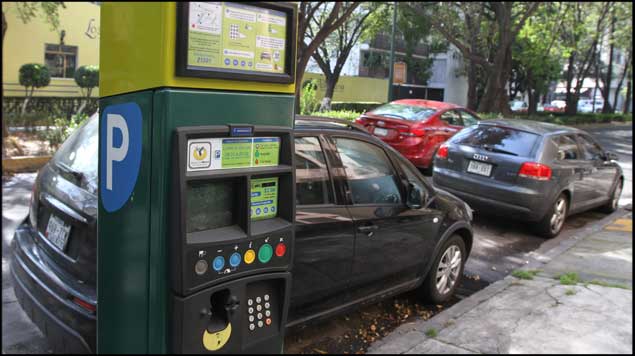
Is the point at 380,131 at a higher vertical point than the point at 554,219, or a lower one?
higher

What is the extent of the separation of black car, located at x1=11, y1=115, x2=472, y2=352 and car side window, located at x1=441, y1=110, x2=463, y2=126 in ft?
22.4

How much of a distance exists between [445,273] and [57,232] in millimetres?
3224

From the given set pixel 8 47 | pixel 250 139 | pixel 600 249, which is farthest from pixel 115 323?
pixel 8 47

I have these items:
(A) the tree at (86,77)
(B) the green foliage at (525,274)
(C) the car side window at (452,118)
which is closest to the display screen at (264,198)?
(B) the green foliage at (525,274)

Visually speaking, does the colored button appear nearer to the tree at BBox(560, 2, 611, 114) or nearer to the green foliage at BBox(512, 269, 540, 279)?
the green foliage at BBox(512, 269, 540, 279)

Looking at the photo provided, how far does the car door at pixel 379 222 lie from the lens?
4.11 meters

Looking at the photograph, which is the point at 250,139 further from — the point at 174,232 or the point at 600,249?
the point at 600,249

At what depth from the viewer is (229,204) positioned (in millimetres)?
2086

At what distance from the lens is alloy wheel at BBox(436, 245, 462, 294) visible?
507 cm

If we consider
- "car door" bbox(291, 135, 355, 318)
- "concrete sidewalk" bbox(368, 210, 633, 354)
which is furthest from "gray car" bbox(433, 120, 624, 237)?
"car door" bbox(291, 135, 355, 318)

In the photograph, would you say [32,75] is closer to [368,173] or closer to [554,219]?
[554,219]

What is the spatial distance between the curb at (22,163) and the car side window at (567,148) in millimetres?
8290

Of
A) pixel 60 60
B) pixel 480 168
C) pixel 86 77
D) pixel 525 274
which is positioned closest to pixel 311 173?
pixel 525 274

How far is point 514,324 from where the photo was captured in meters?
4.43
